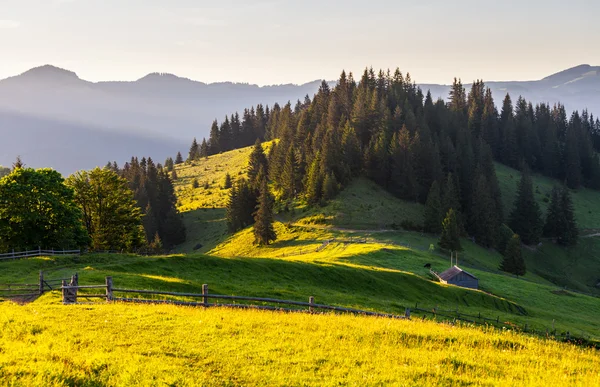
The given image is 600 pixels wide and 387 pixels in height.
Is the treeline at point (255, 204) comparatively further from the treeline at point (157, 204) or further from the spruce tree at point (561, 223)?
the spruce tree at point (561, 223)

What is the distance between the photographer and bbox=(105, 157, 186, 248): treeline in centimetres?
10956

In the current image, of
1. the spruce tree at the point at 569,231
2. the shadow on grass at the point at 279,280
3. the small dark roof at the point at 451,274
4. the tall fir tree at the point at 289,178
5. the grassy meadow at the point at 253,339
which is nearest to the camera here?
the grassy meadow at the point at 253,339

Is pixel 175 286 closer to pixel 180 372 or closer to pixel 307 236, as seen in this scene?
pixel 180 372

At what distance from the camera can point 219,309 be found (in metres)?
21.5

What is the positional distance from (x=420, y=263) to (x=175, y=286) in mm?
48559

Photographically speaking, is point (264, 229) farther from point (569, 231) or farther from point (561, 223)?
point (569, 231)

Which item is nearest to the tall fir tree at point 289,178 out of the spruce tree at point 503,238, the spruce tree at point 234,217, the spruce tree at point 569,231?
the spruce tree at point 234,217

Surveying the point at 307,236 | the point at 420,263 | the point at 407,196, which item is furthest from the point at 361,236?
the point at 407,196

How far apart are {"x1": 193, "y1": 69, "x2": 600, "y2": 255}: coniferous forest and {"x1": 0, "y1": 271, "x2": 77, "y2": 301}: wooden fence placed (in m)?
77.6

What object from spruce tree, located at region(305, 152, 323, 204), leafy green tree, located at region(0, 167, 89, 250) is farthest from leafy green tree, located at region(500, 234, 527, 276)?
leafy green tree, located at region(0, 167, 89, 250)

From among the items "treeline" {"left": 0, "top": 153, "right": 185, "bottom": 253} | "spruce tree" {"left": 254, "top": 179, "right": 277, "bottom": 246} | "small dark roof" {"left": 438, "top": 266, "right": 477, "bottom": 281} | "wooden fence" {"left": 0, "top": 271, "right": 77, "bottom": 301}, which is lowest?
"small dark roof" {"left": 438, "top": 266, "right": 477, "bottom": 281}

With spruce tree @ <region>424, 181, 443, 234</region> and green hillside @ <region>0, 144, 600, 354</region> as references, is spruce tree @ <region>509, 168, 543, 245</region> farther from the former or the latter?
spruce tree @ <region>424, 181, 443, 234</region>

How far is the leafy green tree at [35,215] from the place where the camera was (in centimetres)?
4856

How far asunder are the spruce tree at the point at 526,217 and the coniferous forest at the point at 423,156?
0.84 ft
